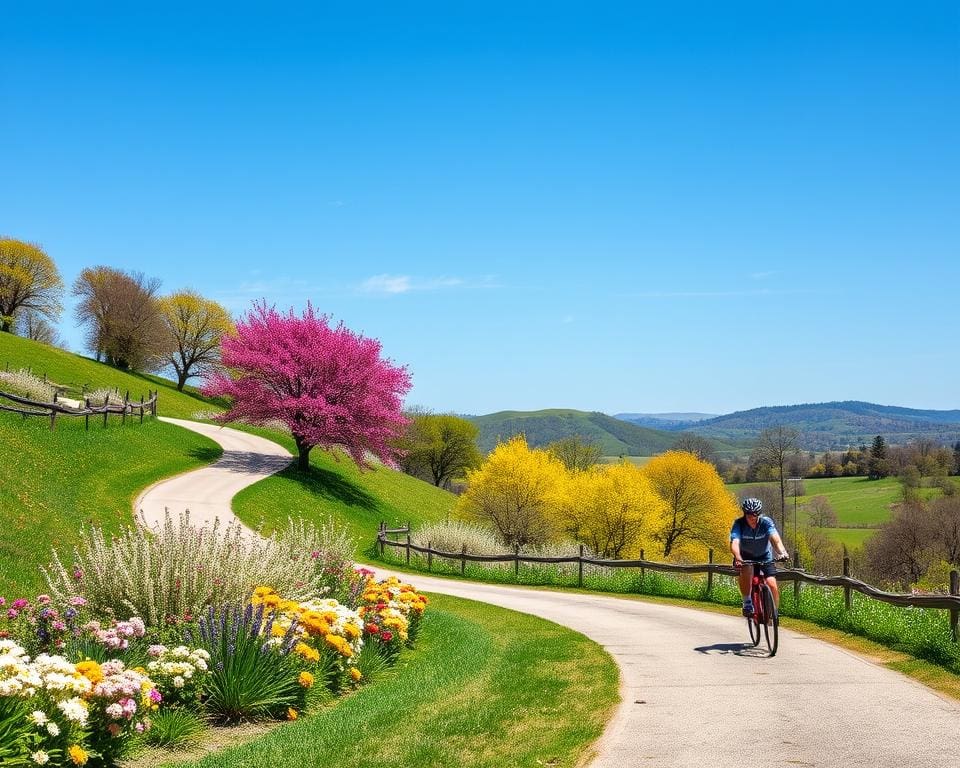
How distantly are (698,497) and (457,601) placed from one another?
4953cm

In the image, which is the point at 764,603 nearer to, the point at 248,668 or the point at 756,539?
the point at 756,539

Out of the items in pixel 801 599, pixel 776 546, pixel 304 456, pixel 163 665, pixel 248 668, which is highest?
pixel 304 456

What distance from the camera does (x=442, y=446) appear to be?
3984 inches

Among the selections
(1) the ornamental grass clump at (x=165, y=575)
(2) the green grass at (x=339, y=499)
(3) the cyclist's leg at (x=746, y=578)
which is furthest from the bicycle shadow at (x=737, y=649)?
(2) the green grass at (x=339, y=499)

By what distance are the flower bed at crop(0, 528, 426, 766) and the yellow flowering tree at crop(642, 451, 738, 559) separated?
57.9 meters

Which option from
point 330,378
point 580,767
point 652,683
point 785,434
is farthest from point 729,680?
point 785,434

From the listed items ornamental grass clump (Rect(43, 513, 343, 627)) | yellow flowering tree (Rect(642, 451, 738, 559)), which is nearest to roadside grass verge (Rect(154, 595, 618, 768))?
ornamental grass clump (Rect(43, 513, 343, 627))

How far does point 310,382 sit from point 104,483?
14694 mm

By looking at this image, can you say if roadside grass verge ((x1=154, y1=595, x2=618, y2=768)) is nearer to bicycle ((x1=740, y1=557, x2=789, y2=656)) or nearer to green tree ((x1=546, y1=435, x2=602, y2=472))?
bicycle ((x1=740, y1=557, x2=789, y2=656))

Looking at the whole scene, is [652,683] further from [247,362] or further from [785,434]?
[785,434]

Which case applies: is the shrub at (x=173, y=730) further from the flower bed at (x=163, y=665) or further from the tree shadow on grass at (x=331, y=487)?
the tree shadow on grass at (x=331, y=487)

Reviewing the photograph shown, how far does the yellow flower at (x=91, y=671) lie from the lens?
7410 mm

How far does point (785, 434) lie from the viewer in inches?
3374

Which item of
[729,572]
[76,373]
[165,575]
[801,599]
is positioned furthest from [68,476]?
[76,373]
